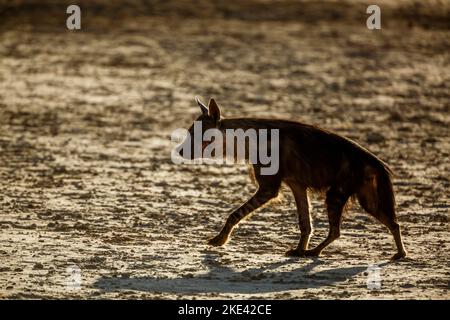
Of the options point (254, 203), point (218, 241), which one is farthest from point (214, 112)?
point (218, 241)

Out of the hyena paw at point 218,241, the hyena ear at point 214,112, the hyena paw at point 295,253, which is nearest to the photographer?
the hyena paw at point 295,253

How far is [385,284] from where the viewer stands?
996cm

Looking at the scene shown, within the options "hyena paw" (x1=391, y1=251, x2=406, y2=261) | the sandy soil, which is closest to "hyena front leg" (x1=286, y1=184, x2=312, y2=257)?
the sandy soil

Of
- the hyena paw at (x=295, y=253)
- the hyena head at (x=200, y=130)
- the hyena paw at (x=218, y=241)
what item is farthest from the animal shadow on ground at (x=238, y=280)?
the hyena head at (x=200, y=130)

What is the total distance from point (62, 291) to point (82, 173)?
17.6ft

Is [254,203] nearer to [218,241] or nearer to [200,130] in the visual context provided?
[218,241]

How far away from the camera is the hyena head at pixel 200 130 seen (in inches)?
456

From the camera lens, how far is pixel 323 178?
10.9 metres

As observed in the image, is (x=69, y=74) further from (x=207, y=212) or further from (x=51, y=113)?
(x=207, y=212)

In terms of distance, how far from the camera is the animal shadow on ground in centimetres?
974

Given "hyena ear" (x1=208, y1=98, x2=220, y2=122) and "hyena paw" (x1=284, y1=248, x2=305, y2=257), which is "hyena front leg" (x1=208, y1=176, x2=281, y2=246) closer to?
"hyena paw" (x1=284, y1=248, x2=305, y2=257)

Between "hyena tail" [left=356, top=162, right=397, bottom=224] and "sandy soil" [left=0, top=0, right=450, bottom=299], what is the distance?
1.55 feet

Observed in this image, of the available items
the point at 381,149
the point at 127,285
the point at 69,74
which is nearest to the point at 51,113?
the point at 69,74

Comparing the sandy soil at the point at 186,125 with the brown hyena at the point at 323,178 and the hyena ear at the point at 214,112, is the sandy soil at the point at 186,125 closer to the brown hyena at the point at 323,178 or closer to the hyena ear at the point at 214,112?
the brown hyena at the point at 323,178
